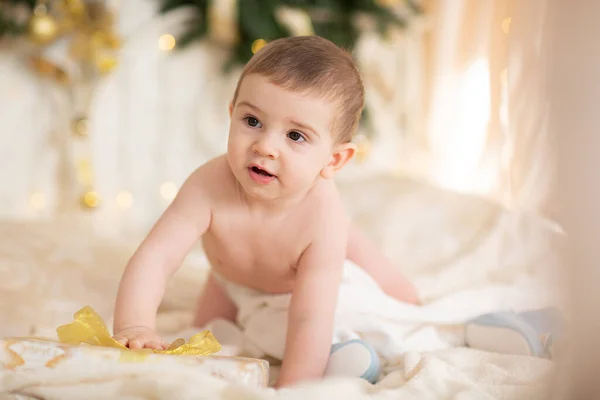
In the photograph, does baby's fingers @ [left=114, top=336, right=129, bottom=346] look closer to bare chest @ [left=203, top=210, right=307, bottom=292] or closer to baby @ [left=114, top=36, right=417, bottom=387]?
baby @ [left=114, top=36, right=417, bottom=387]

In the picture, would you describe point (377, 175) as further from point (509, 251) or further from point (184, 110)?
point (509, 251)

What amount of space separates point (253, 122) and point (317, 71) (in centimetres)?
10

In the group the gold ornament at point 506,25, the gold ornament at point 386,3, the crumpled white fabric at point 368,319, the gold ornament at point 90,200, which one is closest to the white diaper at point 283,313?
the crumpled white fabric at point 368,319

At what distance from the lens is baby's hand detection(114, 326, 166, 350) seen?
0.80 meters

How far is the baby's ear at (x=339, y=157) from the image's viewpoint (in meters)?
0.96

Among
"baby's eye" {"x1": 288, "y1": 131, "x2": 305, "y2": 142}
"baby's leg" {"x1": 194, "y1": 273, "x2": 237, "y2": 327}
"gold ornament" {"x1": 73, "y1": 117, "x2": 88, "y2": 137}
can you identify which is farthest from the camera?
"gold ornament" {"x1": 73, "y1": 117, "x2": 88, "y2": 137}

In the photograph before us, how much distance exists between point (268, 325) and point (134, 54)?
49.6 inches

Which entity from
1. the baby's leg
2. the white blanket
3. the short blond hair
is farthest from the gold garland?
the short blond hair

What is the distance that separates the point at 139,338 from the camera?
827 millimetres

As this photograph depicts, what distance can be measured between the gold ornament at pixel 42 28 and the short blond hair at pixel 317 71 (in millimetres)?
1193

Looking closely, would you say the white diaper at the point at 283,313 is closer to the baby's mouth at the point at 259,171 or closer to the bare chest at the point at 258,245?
the bare chest at the point at 258,245

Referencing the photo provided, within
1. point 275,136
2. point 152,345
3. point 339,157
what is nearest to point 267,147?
point 275,136

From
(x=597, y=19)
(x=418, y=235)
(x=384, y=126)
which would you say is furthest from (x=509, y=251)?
(x=384, y=126)

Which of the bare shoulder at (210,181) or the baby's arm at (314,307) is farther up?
the bare shoulder at (210,181)
